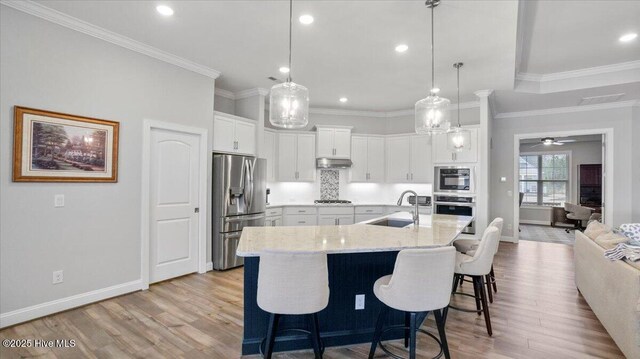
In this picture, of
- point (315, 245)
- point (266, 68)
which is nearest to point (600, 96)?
point (266, 68)

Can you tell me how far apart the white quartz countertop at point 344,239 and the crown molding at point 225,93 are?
3354 millimetres

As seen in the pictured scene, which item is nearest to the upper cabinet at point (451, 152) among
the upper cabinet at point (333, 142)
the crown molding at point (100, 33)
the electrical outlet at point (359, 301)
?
the upper cabinet at point (333, 142)

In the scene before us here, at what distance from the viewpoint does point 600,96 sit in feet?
16.6

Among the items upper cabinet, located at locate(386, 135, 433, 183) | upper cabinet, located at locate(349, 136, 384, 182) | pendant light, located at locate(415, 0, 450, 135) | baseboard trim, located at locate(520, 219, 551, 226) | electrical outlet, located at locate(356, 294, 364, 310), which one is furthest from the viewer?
baseboard trim, located at locate(520, 219, 551, 226)

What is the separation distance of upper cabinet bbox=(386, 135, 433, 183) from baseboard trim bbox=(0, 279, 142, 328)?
15.8ft

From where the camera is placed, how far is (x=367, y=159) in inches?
256

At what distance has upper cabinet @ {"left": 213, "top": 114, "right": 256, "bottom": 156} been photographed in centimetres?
455

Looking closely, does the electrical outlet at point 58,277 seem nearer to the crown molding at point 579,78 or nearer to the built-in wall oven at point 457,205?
the built-in wall oven at point 457,205

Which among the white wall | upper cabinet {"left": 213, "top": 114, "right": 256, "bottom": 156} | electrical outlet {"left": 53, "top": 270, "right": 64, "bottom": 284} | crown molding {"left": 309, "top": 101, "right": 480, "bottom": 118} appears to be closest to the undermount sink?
upper cabinet {"left": 213, "top": 114, "right": 256, "bottom": 156}

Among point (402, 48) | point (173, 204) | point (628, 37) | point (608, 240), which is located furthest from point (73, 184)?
point (628, 37)

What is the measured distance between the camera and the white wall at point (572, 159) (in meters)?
9.06

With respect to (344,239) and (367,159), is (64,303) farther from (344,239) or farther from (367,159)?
(367,159)

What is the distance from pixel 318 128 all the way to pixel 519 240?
16.4 ft

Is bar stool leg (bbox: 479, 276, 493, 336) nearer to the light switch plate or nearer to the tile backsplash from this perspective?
the light switch plate
